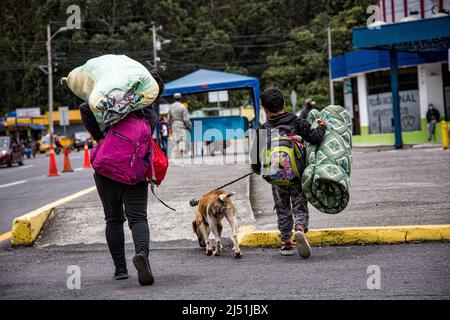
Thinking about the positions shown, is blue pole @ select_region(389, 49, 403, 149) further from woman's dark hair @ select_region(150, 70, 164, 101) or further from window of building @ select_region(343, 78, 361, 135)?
woman's dark hair @ select_region(150, 70, 164, 101)

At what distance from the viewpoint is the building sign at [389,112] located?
32656 mm

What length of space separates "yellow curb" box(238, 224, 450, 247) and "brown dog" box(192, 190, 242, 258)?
57cm

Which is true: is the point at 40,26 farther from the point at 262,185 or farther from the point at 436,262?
the point at 436,262

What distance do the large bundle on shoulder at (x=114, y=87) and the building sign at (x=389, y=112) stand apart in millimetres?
27679

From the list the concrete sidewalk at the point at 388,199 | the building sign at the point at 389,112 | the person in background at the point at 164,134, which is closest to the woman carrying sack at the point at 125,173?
the concrete sidewalk at the point at 388,199

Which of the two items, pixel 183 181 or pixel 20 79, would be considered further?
pixel 20 79

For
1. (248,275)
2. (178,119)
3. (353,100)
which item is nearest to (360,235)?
(248,275)

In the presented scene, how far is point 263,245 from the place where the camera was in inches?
319

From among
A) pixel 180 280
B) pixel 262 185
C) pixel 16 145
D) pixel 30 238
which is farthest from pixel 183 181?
pixel 16 145

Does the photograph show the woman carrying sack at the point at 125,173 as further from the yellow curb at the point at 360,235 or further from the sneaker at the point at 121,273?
the yellow curb at the point at 360,235

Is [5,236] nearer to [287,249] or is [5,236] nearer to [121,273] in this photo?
[121,273]

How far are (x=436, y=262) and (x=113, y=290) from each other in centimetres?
263

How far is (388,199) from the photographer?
33.6ft

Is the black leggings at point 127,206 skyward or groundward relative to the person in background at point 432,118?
groundward
